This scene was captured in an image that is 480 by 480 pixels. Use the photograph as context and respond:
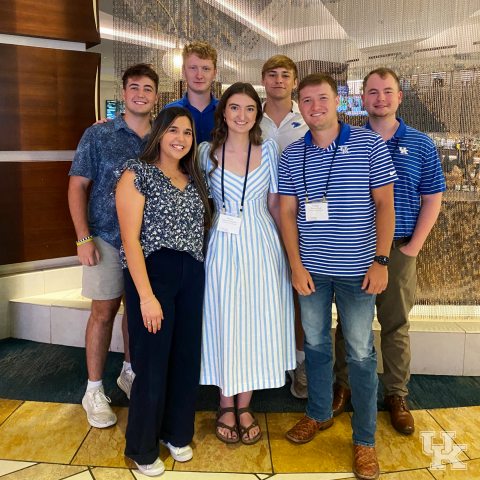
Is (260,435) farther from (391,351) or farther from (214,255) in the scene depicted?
(214,255)

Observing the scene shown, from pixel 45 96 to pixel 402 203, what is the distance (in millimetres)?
2622

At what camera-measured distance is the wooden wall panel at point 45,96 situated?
3002 mm

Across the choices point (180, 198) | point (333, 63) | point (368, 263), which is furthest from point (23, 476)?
point (333, 63)

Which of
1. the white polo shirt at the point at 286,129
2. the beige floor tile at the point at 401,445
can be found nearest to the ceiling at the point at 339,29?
the white polo shirt at the point at 286,129

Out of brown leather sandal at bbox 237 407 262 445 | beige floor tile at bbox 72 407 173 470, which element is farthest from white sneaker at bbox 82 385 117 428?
brown leather sandal at bbox 237 407 262 445

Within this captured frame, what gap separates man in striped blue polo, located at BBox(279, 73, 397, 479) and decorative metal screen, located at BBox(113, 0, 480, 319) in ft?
4.49

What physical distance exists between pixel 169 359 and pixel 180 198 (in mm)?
702

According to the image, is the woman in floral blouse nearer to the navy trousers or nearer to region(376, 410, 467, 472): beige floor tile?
the navy trousers

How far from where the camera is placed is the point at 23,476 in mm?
1772

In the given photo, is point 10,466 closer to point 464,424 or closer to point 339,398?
point 339,398

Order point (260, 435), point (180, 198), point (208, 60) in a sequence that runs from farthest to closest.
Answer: point (208, 60) → point (260, 435) → point (180, 198)

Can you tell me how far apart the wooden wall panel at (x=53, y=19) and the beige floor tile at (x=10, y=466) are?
Answer: 8.97 feet

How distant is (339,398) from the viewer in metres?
2.27

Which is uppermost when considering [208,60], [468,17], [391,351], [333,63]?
[468,17]
